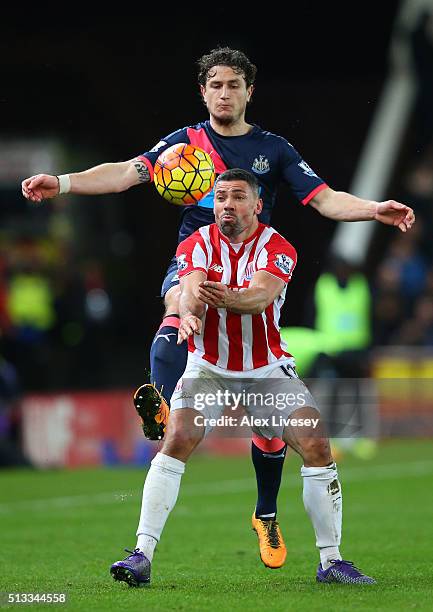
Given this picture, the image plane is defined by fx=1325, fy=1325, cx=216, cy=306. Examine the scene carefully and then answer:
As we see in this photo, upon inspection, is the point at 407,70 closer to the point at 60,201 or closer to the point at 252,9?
the point at 60,201

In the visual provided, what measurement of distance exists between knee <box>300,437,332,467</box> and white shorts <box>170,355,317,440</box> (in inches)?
6.0

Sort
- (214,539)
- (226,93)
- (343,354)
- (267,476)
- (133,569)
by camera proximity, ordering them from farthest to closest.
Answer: (343,354)
(214,539)
(267,476)
(226,93)
(133,569)

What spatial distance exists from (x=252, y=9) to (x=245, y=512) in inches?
160

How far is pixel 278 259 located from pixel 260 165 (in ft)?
2.59

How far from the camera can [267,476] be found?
7.53 meters

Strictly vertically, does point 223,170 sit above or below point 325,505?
above

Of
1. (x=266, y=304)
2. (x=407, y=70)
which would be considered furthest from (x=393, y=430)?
(x=266, y=304)

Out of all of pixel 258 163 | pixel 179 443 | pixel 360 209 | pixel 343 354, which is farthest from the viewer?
pixel 343 354

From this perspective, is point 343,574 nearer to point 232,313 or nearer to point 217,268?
point 232,313

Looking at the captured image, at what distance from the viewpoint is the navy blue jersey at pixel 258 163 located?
734 cm

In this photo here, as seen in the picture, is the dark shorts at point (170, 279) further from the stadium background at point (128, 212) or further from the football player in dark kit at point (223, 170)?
the stadium background at point (128, 212)

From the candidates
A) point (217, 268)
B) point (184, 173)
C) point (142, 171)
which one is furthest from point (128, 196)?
point (217, 268)

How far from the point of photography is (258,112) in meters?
8.59

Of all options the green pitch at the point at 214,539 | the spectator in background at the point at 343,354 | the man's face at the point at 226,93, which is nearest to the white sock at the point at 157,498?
the green pitch at the point at 214,539
